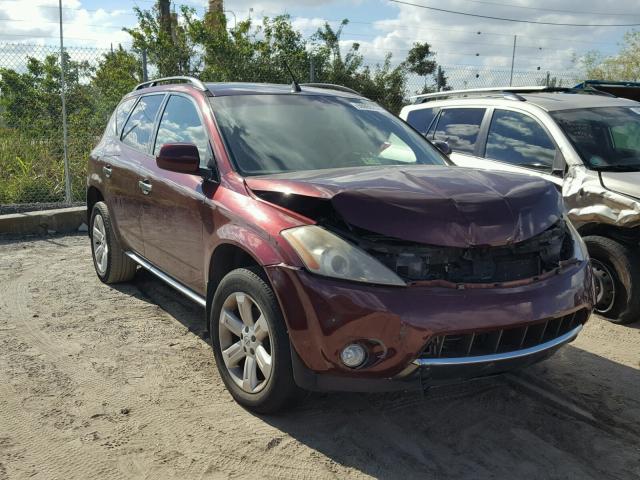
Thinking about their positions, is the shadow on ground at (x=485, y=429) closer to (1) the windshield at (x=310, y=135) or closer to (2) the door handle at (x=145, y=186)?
(1) the windshield at (x=310, y=135)

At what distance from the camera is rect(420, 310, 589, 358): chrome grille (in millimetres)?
2619

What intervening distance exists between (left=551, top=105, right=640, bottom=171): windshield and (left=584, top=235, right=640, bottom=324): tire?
2.13 ft

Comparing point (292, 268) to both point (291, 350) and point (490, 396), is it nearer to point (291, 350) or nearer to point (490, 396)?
point (291, 350)

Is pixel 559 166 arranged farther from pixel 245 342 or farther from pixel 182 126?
pixel 245 342

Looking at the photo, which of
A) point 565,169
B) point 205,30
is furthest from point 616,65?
point 565,169

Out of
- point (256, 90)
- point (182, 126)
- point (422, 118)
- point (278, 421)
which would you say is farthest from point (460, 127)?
point (278, 421)

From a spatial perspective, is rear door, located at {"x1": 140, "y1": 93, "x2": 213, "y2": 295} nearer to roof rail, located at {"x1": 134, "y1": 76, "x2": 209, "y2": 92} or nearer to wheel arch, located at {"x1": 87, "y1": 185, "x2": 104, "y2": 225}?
roof rail, located at {"x1": 134, "y1": 76, "x2": 209, "y2": 92}

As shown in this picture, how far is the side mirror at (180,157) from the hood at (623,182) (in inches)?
121

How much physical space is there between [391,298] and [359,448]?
80 cm

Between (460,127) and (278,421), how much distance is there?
13.3ft

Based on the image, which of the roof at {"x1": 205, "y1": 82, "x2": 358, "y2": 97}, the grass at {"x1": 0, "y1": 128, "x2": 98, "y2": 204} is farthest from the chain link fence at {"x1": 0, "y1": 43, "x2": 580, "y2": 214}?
the roof at {"x1": 205, "y1": 82, "x2": 358, "y2": 97}

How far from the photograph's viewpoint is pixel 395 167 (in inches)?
140

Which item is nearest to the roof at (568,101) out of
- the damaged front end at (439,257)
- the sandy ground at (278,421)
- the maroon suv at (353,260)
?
the sandy ground at (278,421)

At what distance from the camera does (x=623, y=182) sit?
4484 mm
